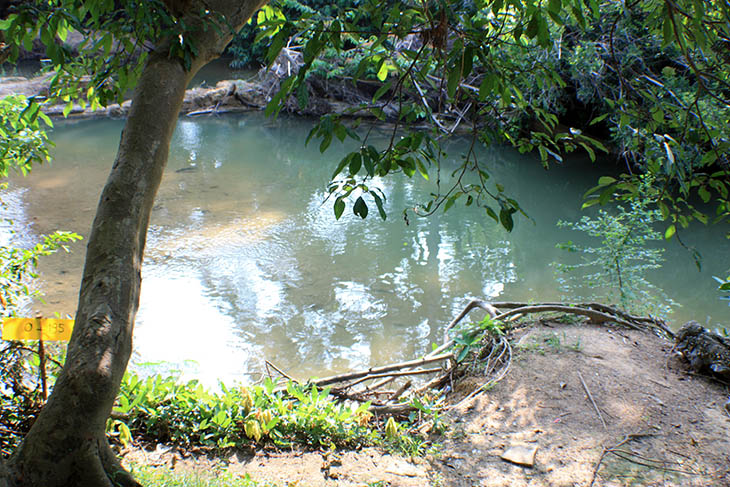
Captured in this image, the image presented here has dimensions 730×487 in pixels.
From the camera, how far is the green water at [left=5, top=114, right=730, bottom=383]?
4.77 meters

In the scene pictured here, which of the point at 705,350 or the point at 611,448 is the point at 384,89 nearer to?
the point at 611,448

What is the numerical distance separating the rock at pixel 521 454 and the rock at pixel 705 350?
1.19 meters

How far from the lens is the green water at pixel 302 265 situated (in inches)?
188

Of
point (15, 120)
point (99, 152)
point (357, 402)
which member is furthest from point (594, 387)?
Answer: point (99, 152)

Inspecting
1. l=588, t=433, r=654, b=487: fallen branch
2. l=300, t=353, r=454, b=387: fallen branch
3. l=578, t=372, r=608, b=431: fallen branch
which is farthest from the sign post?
l=578, t=372, r=608, b=431: fallen branch

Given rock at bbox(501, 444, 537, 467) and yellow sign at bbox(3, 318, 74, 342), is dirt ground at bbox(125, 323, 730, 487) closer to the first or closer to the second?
rock at bbox(501, 444, 537, 467)

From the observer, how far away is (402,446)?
258cm

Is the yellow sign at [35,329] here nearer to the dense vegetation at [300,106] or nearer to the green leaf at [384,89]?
the dense vegetation at [300,106]

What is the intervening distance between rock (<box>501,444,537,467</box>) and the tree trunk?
5.17 ft

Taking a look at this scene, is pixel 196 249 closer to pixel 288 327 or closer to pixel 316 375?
pixel 288 327

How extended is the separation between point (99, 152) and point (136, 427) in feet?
33.7

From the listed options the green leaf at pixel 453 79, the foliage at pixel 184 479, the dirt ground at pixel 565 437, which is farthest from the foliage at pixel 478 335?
the green leaf at pixel 453 79

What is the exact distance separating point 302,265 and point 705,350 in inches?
166

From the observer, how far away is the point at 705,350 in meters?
2.95
